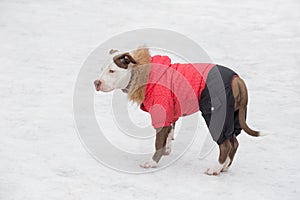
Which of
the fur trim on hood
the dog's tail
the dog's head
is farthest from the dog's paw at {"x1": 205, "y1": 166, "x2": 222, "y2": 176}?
the dog's head

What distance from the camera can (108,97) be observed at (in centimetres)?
450

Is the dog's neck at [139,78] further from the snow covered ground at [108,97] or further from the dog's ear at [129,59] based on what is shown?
the snow covered ground at [108,97]

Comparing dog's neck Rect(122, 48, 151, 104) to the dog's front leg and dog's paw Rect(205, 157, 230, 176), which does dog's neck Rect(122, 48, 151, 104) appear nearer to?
the dog's front leg

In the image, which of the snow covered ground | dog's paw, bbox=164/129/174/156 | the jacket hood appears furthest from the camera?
dog's paw, bbox=164/129/174/156

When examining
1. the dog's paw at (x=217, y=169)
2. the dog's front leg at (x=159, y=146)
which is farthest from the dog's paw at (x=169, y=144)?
the dog's paw at (x=217, y=169)

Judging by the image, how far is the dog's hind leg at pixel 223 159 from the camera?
3.44 meters

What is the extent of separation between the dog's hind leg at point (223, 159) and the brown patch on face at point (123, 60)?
0.60 m

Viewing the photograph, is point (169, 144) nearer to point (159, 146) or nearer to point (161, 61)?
point (159, 146)

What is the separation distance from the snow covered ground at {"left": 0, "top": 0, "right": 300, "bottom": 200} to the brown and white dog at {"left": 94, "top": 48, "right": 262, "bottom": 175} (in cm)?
13

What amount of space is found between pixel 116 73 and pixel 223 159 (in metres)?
0.67

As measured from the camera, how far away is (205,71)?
3.42 metres

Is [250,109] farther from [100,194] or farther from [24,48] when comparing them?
[24,48]

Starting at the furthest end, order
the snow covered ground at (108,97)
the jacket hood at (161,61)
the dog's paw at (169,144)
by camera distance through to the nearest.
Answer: the dog's paw at (169,144), the jacket hood at (161,61), the snow covered ground at (108,97)

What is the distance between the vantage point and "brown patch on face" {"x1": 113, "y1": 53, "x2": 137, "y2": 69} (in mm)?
3434
